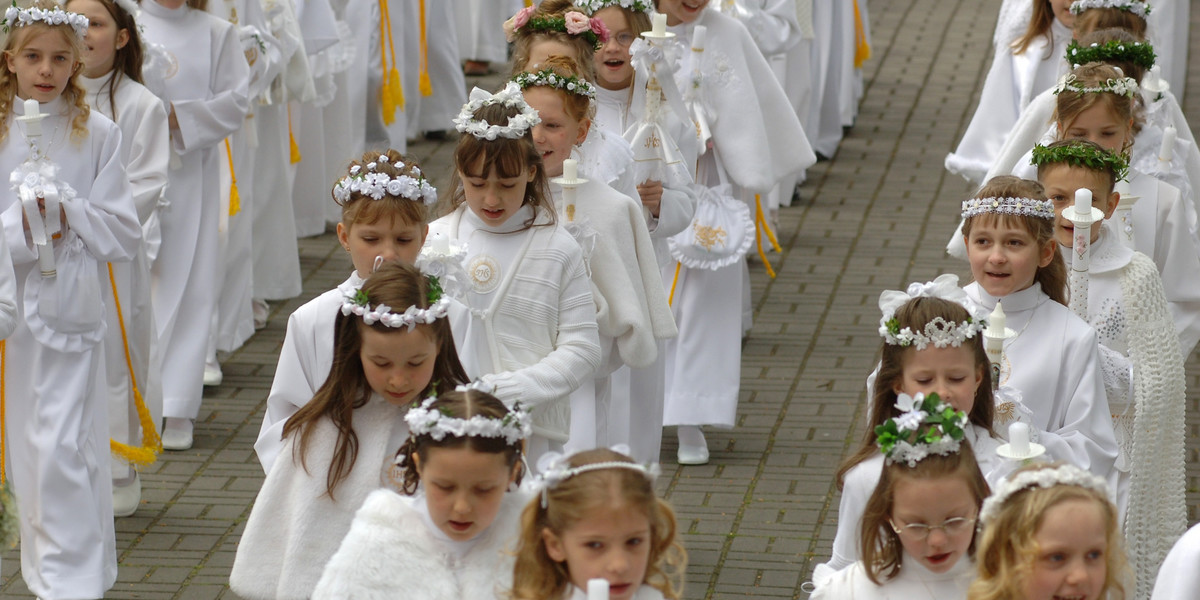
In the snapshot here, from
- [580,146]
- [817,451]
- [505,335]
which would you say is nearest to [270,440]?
[505,335]

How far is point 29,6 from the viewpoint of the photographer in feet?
22.3

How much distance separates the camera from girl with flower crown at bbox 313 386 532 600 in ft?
13.9

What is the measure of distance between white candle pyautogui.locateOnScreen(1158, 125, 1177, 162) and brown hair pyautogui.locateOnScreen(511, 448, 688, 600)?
3.94m

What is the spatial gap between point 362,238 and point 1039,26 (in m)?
4.56

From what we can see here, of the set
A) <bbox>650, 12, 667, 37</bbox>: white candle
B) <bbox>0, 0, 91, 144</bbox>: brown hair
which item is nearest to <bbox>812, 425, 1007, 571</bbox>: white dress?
<bbox>650, 12, 667, 37</bbox>: white candle

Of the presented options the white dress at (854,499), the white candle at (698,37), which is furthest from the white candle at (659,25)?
the white dress at (854,499)

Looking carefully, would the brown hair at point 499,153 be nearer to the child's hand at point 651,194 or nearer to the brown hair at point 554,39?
the brown hair at point 554,39

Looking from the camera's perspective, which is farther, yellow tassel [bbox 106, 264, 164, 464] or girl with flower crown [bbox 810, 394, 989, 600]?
yellow tassel [bbox 106, 264, 164, 464]

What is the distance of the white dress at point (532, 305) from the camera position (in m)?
5.77

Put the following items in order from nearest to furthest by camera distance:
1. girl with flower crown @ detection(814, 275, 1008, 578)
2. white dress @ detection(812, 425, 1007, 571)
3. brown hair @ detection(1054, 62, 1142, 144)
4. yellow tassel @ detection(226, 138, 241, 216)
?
white dress @ detection(812, 425, 1007, 571), girl with flower crown @ detection(814, 275, 1008, 578), brown hair @ detection(1054, 62, 1142, 144), yellow tassel @ detection(226, 138, 241, 216)

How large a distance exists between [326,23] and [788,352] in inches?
131

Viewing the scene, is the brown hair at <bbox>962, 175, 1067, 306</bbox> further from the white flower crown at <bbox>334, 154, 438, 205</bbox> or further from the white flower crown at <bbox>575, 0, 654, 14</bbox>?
the white flower crown at <bbox>575, 0, 654, 14</bbox>

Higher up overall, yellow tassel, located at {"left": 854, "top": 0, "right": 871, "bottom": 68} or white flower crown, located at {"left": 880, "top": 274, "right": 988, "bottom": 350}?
white flower crown, located at {"left": 880, "top": 274, "right": 988, "bottom": 350}

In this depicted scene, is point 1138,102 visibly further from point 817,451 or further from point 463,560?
point 463,560
